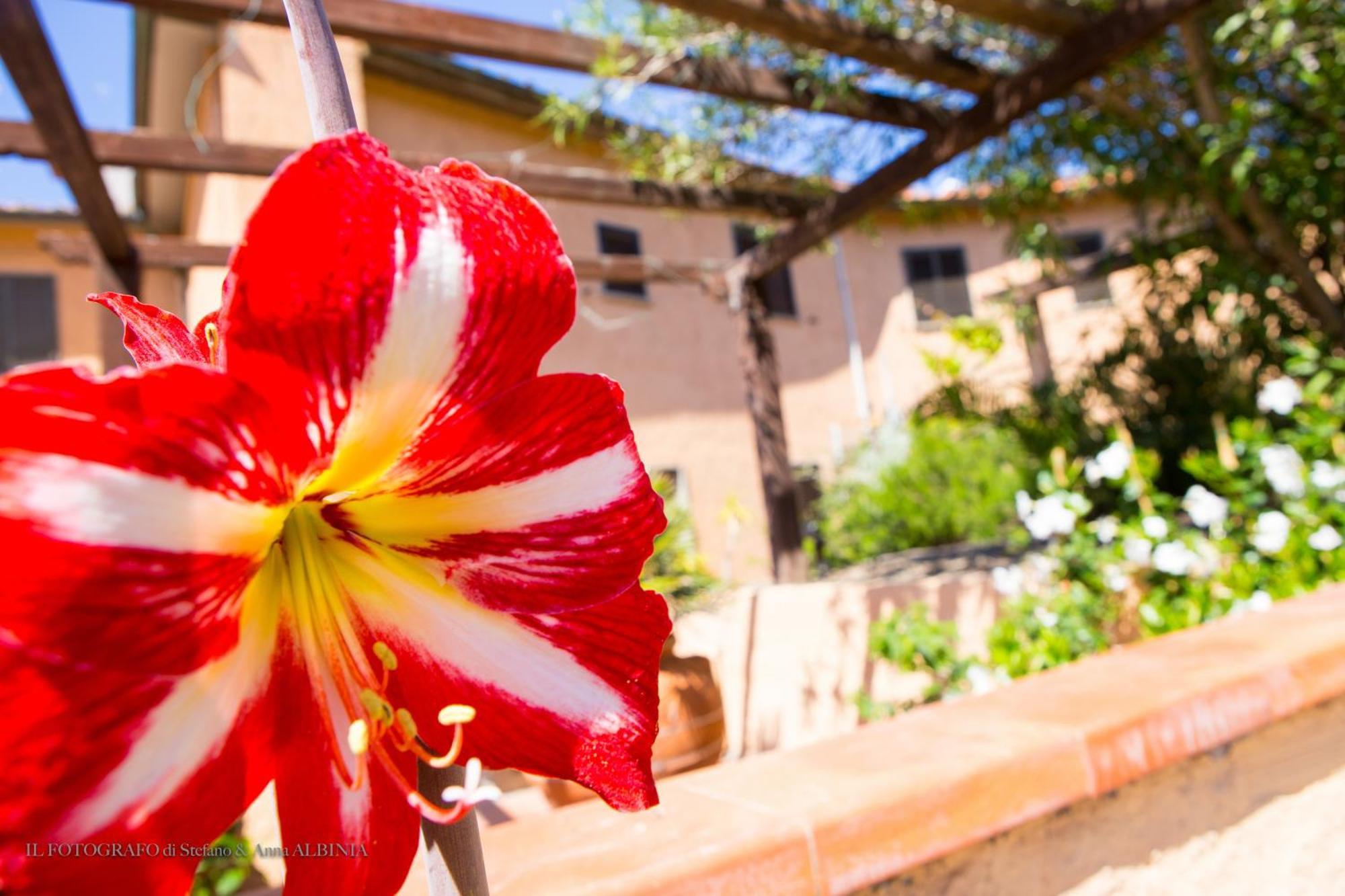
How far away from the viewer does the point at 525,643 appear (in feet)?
1.30

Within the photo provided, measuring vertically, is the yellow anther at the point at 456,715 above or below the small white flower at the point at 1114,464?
below

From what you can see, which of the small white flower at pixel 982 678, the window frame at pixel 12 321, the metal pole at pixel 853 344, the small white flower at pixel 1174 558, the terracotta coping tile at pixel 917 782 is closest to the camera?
the terracotta coping tile at pixel 917 782

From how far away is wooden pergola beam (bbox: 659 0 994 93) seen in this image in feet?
12.0

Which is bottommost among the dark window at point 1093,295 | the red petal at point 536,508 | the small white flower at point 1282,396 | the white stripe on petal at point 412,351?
the red petal at point 536,508

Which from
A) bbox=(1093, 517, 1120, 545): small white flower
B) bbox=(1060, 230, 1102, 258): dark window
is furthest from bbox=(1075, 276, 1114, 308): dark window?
bbox=(1093, 517, 1120, 545): small white flower

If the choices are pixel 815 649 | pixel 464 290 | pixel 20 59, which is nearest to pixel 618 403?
pixel 464 290

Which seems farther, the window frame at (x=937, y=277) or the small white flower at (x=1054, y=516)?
the window frame at (x=937, y=277)

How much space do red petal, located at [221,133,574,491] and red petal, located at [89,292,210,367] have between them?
0.08 metres

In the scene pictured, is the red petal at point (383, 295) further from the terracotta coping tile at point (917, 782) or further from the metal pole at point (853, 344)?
the metal pole at point (853, 344)

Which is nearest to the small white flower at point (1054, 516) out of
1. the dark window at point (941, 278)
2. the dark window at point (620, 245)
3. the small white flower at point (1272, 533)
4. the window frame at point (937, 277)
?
the small white flower at point (1272, 533)

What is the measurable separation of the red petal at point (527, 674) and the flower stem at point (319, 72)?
0.56ft

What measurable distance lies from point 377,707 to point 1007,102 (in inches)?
185

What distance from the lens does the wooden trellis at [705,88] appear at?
3.62 metres

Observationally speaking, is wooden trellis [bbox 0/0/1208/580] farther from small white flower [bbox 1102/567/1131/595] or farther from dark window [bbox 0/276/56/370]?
dark window [bbox 0/276/56/370]
